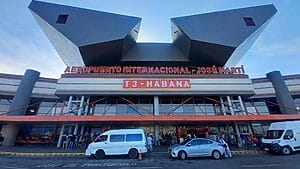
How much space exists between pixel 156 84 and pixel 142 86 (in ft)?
5.86

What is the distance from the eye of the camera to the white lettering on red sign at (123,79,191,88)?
25.2 meters

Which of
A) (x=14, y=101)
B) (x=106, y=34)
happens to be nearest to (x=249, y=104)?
(x=106, y=34)

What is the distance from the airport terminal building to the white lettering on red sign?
5.0 inches

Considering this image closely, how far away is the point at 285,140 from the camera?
52.4ft

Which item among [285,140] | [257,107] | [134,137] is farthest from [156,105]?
[257,107]

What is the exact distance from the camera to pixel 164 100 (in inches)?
1055

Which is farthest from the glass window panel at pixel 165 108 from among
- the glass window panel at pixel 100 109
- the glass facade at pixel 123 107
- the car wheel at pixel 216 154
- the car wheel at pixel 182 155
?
the car wheel at pixel 216 154

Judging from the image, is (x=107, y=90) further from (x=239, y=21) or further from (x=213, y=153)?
(x=239, y=21)

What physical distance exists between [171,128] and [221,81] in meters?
8.92

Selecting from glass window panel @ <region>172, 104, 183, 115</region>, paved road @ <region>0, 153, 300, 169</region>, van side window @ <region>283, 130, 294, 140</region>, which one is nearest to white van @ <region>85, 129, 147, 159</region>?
paved road @ <region>0, 153, 300, 169</region>

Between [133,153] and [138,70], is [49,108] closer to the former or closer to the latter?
[138,70]

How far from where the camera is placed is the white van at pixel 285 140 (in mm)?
15828

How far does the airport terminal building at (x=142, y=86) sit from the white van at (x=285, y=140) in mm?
4764

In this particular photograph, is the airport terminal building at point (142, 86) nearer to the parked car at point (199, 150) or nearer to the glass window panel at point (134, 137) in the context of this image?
the glass window panel at point (134, 137)
